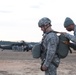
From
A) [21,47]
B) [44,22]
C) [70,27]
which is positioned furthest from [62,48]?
[21,47]

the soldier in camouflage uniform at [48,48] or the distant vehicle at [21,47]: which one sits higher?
the soldier in camouflage uniform at [48,48]

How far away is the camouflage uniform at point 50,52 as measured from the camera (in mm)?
7270

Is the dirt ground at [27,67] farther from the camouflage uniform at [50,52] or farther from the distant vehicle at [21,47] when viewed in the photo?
the distant vehicle at [21,47]

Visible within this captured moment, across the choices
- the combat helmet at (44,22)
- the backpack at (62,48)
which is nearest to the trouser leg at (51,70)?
the backpack at (62,48)

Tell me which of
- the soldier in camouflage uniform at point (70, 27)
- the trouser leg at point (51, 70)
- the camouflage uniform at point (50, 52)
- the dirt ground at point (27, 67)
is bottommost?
the dirt ground at point (27, 67)

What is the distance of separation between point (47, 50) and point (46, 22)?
52 centimetres

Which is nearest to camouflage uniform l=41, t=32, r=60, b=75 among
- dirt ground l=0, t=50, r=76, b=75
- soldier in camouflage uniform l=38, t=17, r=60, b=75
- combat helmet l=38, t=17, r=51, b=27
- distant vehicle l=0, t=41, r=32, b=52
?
soldier in camouflage uniform l=38, t=17, r=60, b=75

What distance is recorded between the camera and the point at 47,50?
24.0 ft

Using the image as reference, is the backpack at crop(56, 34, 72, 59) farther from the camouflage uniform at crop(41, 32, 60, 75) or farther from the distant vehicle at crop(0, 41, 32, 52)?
the distant vehicle at crop(0, 41, 32, 52)

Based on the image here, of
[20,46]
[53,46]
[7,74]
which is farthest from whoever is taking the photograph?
[20,46]

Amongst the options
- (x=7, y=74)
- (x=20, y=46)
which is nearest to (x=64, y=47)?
(x=7, y=74)

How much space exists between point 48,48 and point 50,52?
0.09 m

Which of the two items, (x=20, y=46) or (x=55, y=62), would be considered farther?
(x=20, y=46)

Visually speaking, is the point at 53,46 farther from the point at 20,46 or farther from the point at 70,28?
the point at 20,46
